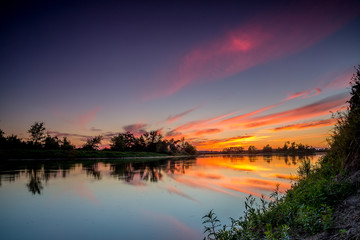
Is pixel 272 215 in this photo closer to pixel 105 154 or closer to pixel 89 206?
pixel 89 206

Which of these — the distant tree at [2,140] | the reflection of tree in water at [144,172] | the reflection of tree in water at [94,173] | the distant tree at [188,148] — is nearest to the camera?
the reflection of tree in water at [144,172]

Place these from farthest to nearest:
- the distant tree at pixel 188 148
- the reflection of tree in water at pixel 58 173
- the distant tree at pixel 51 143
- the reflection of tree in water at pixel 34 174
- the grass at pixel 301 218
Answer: the distant tree at pixel 188 148
the distant tree at pixel 51 143
the reflection of tree in water at pixel 58 173
the reflection of tree in water at pixel 34 174
the grass at pixel 301 218

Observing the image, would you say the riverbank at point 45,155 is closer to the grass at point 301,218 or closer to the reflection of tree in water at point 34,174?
the reflection of tree in water at point 34,174

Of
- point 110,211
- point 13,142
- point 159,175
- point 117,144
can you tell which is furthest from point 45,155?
point 110,211

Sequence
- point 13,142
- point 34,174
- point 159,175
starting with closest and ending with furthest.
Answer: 1. point 34,174
2. point 159,175
3. point 13,142

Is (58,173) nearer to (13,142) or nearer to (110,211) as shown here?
(110,211)

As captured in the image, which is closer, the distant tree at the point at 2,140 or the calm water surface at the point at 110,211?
the calm water surface at the point at 110,211

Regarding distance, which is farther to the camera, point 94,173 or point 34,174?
point 94,173

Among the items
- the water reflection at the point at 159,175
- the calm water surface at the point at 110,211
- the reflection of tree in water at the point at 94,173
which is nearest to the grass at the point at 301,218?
the calm water surface at the point at 110,211

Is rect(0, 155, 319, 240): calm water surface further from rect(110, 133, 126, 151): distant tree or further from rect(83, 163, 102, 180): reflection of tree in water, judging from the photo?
rect(110, 133, 126, 151): distant tree

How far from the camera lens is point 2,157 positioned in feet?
146

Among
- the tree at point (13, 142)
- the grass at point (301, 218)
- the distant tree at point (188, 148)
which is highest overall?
the tree at point (13, 142)

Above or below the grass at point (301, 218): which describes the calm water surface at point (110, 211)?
below

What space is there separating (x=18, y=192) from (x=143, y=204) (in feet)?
26.3
